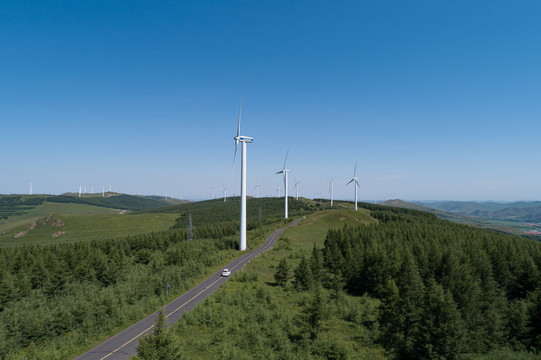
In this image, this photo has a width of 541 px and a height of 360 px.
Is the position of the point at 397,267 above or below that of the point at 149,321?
above

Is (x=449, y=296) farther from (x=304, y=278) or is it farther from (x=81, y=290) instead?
(x=81, y=290)

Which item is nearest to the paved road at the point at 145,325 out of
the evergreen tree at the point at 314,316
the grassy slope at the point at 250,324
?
the grassy slope at the point at 250,324

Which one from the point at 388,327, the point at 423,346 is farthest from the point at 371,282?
the point at 423,346

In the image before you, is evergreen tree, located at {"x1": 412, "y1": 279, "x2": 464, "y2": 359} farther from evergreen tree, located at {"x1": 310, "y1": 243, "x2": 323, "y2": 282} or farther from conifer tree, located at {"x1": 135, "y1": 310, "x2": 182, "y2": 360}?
conifer tree, located at {"x1": 135, "y1": 310, "x2": 182, "y2": 360}

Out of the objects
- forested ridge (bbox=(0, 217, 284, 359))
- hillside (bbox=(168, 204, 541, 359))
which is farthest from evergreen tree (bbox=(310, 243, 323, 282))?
forested ridge (bbox=(0, 217, 284, 359))

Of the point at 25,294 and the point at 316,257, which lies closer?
the point at 25,294

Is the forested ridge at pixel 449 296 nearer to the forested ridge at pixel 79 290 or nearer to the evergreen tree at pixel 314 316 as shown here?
the evergreen tree at pixel 314 316

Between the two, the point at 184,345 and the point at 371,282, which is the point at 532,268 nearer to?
the point at 371,282
